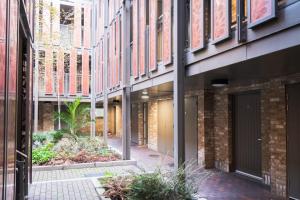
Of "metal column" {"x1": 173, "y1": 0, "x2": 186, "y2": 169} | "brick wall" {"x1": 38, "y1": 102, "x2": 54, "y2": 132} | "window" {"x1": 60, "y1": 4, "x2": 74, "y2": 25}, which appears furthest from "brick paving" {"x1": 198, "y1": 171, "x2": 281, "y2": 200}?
"window" {"x1": 60, "y1": 4, "x2": 74, "y2": 25}

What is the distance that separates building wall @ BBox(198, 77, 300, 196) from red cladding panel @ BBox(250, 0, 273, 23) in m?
3.10

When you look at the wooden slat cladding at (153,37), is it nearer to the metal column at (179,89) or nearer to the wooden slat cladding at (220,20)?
the metal column at (179,89)

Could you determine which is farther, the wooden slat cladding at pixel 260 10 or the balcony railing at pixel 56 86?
the balcony railing at pixel 56 86

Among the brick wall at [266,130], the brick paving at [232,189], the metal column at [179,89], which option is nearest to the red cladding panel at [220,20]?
the metal column at [179,89]

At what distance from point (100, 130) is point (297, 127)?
2207 cm

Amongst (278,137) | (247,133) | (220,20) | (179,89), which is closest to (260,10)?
(220,20)

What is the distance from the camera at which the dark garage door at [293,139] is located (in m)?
6.74

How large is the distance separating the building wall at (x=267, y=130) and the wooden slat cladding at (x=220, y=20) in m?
2.60

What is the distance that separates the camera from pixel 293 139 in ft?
22.6

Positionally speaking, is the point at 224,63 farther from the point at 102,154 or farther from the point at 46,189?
the point at 102,154

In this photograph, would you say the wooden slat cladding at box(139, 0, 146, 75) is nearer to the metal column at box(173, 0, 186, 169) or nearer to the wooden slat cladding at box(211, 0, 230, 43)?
the metal column at box(173, 0, 186, 169)

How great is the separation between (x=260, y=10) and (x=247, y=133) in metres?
5.64

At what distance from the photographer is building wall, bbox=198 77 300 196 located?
23.6 feet

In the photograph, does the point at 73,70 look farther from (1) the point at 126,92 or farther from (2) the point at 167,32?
(2) the point at 167,32
